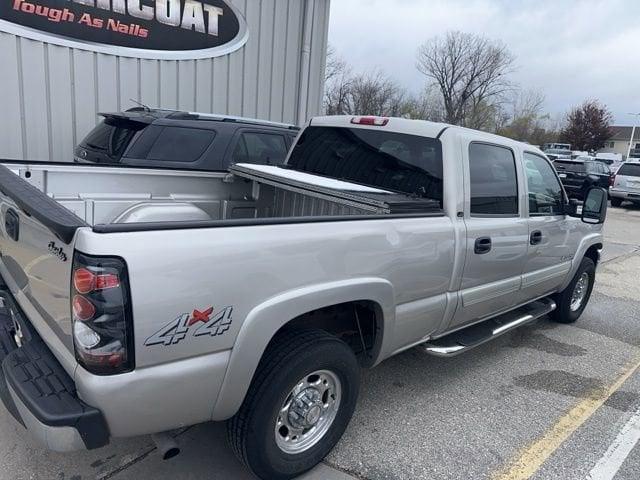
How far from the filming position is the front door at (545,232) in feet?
13.7

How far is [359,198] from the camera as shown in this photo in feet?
10.6

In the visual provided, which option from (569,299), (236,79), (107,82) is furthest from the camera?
(236,79)

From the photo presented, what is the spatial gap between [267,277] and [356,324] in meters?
1.08

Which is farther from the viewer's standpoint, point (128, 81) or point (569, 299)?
point (128, 81)

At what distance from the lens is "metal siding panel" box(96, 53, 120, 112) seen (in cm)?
765

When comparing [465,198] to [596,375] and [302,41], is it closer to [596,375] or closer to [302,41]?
[596,375]

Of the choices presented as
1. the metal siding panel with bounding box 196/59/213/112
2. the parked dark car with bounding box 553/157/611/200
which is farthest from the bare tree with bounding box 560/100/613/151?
the metal siding panel with bounding box 196/59/213/112

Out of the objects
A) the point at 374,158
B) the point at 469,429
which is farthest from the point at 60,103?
the point at 469,429

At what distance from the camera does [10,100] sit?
6934mm

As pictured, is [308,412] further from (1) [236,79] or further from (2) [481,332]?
(1) [236,79]

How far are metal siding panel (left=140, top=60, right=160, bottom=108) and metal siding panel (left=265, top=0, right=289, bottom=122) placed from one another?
2.29 metres

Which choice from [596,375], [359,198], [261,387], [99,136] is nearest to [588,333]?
[596,375]

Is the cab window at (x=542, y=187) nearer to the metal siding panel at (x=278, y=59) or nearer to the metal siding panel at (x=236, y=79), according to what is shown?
the metal siding panel at (x=236, y=79)

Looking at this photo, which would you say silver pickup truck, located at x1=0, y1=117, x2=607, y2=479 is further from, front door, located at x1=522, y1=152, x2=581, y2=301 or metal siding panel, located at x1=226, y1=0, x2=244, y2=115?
metal siding panel, located at x1=226, y1=0, x2=244, y2=115
